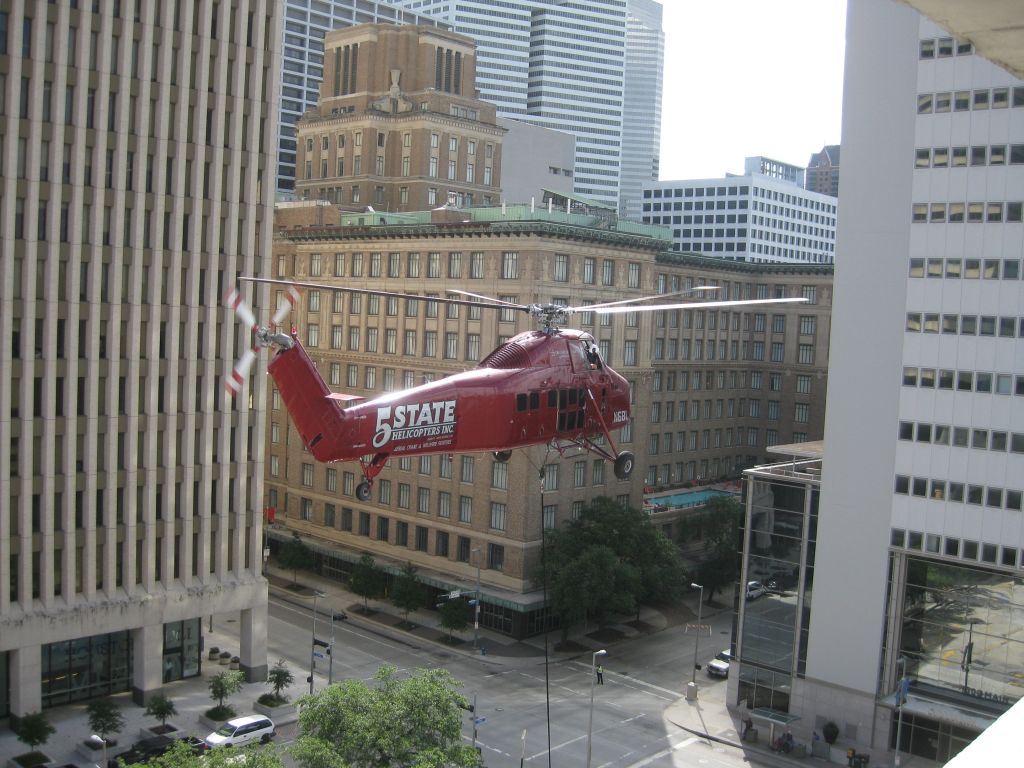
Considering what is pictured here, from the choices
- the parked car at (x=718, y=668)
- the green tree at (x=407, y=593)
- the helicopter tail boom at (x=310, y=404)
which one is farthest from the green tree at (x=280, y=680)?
the helicopter tail boom at (x=310, y=404)

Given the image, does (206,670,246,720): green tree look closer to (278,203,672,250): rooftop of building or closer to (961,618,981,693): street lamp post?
(961,618,981,693): street lamp post

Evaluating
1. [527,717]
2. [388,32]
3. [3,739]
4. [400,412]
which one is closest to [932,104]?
[400,412]

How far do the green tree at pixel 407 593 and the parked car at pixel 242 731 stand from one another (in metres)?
21.8

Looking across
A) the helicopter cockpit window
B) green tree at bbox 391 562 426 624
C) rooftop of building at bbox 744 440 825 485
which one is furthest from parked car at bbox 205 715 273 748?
rooftop of building at bbox 744 440 825 485

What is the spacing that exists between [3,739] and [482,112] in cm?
7699

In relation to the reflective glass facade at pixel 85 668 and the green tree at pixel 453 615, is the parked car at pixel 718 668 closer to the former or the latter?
the green tree at pixel 453 615

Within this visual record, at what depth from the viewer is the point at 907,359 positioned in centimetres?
5541

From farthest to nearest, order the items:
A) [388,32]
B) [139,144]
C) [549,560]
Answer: [388,32]
[549,560]
[139,144]

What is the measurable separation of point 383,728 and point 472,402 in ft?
42.8

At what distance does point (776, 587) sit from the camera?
61.5 m

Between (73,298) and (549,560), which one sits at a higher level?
(73,298)

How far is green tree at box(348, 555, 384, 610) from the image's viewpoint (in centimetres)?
8119

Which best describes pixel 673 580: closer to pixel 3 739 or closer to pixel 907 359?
pixel 907 359

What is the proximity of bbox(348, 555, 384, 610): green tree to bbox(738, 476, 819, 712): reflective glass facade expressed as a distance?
30.0m
